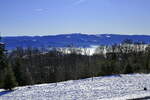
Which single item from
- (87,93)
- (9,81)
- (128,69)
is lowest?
(128,69)

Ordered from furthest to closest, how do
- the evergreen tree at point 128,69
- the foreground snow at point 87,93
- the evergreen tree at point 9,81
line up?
the evergreen tree at point 128,69, the evergreen tree at point 9,81, the foreground snow at point 87,93

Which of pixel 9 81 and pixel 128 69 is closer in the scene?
pixel 9 81

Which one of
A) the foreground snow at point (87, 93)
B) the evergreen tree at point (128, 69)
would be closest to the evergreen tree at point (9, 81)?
the foreground snow at point (87, 93)

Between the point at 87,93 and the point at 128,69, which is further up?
the point at 87,93

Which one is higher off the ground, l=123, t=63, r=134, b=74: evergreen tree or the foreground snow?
the foreground snow

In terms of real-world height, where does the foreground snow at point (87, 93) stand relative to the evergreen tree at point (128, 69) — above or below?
above

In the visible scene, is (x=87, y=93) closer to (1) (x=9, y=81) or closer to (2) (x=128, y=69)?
(1) (x=9, y=81)

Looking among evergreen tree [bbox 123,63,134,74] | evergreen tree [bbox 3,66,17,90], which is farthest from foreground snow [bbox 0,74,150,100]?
evergreen tree [bbox 123,63,134,74]

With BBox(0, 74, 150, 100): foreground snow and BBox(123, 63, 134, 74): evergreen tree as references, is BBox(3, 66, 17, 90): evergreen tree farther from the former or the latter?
BBox(123, 63, 134, 74): evergreen tree

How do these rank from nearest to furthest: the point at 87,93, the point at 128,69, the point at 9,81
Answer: the point at 87,93, the point at 9,81, the point at 128,69

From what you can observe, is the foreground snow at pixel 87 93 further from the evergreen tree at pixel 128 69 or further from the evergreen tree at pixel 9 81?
the evergreen tree at pixel 128 69

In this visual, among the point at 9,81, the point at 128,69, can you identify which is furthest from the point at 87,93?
the point at 128,69

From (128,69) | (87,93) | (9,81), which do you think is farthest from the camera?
(128,69)

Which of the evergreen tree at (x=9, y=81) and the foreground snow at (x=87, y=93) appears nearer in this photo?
the foreground snow at (x=87, y=93)
